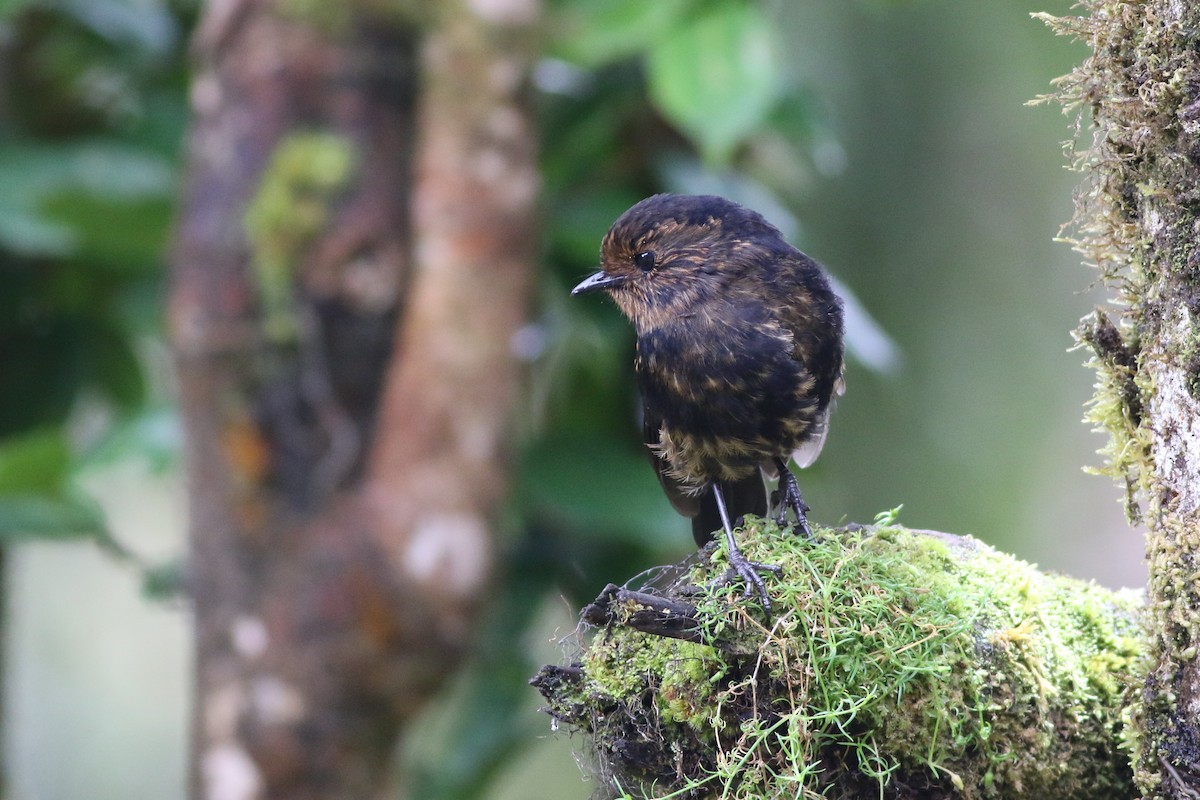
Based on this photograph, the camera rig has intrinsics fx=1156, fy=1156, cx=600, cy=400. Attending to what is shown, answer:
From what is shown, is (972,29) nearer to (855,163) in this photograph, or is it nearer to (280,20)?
(855,163)

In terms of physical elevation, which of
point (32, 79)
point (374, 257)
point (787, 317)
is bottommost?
point (787, 317)

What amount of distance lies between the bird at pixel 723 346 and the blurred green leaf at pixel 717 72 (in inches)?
21.6

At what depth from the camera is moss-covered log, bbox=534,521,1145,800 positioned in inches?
62.5

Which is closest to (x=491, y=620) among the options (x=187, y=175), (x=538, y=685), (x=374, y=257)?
(x=374, y=257)

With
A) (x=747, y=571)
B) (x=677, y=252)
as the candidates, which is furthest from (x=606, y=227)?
(x=747, y=571)

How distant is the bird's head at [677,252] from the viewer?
8.18 ft

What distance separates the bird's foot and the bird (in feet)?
1.55

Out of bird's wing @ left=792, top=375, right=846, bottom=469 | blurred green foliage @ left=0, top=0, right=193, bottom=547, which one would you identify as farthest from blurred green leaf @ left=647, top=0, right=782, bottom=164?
blurred green foliage @ left=0, top=0, right=193, bottom=547

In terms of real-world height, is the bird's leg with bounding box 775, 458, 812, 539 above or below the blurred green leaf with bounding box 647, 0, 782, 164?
below

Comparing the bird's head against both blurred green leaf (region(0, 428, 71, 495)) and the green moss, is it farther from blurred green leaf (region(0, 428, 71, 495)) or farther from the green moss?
blurred green leaf (region(0, 428, 71, 495))

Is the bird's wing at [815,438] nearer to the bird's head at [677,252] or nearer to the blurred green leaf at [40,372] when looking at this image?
the bird's head at [677,252]

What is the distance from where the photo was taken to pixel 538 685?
167cm

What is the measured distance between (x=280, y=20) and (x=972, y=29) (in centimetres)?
296

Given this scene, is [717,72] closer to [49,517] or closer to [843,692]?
[843,692]
